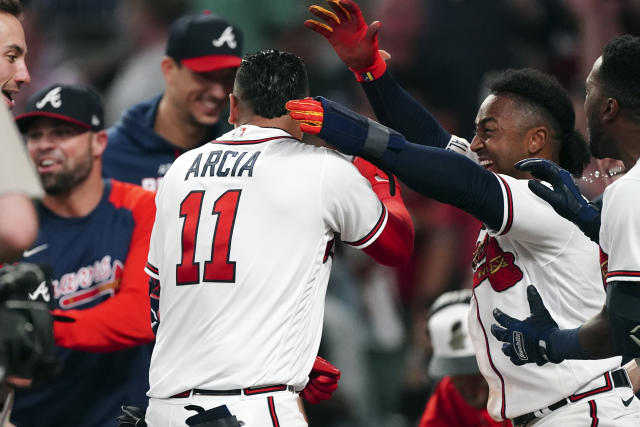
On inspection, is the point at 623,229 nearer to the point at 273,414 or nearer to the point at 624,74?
the point at 624,74

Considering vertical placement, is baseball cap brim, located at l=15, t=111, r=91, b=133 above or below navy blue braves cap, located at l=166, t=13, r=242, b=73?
below

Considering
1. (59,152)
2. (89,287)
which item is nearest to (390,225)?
(89,287)

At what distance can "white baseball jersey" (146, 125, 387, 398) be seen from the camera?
3.47m

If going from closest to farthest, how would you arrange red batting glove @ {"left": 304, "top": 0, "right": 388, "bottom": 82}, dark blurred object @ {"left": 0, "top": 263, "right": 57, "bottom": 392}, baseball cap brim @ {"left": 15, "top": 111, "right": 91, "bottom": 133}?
dark blurred object @ {"left": 0, "top": 263, "right": 57, "bottom": 392} → red batting glove @ {"left": 304, "top": 0, "right": 388, "bottom": 82} → baseball cap brim @ {"left": 15, "top": 111, "right": 91, "bottom": 133}

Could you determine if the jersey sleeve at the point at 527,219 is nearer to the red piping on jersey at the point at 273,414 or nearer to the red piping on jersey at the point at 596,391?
the red piping on jersey at the point at 596,391

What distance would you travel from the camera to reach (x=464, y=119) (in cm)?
841

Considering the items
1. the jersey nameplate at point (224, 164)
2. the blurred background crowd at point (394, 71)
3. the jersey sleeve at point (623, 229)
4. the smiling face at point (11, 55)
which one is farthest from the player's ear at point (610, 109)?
the blurred background crowd at point (394, 71)

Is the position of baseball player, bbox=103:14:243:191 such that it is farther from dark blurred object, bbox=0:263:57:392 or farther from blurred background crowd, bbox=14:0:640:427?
dark blurred object, bbox=0:263:57:392

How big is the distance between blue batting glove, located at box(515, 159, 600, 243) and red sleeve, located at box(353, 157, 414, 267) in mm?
480

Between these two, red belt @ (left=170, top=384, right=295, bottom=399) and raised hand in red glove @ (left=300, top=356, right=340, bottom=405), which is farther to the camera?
raised hand in red glove @ (left=300, top=356, right=340, bottom=405)

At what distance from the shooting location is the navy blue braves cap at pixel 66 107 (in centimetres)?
525

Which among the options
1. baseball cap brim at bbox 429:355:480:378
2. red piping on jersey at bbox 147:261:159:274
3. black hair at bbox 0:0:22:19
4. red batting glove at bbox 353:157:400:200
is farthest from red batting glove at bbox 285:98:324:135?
baseball cap brim at bbox 429:355:480:378

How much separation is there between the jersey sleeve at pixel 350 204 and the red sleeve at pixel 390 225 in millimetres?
49

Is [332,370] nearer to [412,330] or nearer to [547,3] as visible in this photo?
[412,330]
